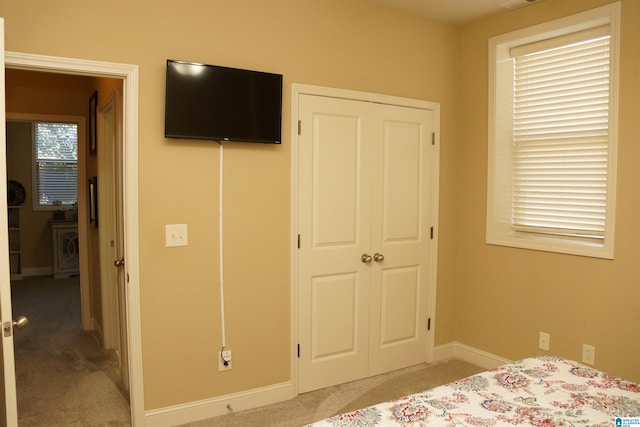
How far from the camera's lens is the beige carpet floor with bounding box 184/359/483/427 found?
2811mm

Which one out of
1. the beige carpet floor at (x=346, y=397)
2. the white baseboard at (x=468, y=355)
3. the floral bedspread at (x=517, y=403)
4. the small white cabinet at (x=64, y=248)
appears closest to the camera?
the floral bedspread at (x=517, y=403)

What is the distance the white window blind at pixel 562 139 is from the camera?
299 centimetres

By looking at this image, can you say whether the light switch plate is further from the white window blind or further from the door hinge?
the white window blind

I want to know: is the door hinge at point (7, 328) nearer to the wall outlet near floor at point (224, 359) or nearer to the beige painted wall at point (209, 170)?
the beige painted wall at point (209, 170)

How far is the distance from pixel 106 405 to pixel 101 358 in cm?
91

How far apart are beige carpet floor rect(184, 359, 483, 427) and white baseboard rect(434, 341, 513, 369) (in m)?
0.06

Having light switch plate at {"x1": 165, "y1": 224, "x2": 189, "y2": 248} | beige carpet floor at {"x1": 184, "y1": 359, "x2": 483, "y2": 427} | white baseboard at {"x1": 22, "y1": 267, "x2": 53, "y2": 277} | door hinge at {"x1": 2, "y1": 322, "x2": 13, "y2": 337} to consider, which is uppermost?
light switch plate at {"x1": 165, "y1": 224, "x2": 189, "y2": 248}

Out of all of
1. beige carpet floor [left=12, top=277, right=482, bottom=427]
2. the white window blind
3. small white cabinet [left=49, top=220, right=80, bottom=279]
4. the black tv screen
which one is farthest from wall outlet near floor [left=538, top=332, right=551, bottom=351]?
small white cabinet [left=49, top=220, right=80, bottom=279]

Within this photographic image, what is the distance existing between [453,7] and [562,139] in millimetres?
1210

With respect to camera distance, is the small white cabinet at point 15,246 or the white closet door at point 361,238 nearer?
the white closet door at point 361,238

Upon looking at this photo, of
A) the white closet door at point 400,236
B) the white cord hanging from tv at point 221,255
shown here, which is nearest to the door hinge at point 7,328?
the white cord hanging from tv at point 221,255

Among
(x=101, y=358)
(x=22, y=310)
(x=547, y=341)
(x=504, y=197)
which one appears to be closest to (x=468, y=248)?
(x=504, y=197)

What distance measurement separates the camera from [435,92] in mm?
3658

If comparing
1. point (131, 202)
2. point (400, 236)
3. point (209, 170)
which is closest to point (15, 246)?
point (131, 202)
